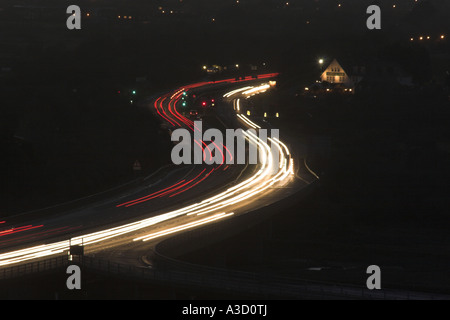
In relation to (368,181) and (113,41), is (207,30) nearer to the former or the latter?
(113,41)

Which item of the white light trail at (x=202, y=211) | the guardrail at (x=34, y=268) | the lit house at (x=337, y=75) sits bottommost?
the guardrail at (x=34, y=268)

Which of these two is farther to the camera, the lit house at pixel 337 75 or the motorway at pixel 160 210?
the lit house at pixel 337 75

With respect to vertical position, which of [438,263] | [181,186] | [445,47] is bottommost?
[438,263]

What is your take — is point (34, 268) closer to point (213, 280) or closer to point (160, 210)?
point (213, 280)

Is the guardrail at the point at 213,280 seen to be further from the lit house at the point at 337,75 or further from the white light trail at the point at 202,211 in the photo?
the lit house at the point at 337,75

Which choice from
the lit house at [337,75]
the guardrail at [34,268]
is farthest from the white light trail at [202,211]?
the lit house at [337,75]

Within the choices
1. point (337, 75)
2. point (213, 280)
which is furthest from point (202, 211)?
point (337, 75)

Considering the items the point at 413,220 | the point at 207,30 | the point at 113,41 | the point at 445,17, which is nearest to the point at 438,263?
the point at 413,220

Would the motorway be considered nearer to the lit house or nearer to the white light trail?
the white light trail

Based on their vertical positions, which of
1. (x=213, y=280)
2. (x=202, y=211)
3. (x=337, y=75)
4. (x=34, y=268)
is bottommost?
(x=213, y=280)
